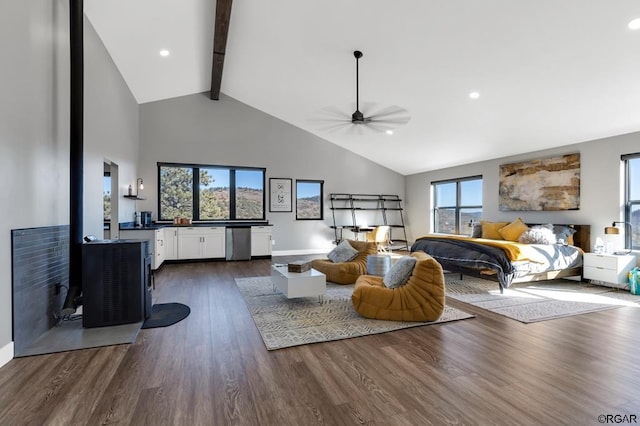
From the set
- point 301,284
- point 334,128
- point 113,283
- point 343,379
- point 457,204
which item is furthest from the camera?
point 457,204

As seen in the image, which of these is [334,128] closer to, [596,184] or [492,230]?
[492,230]

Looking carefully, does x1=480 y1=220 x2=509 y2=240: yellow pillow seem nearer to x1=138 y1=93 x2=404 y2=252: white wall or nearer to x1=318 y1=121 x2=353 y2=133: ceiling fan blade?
x1=138 y1=93 x2=404 y2=252: white wall

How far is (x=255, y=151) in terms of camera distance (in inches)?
321

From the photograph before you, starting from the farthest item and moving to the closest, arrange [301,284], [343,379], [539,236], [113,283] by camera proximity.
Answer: [539,236]
[301,284]
[113,283]
[343,379]

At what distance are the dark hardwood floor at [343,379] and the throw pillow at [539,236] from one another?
7.24ft

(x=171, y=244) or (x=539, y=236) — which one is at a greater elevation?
(x=539, y=236)

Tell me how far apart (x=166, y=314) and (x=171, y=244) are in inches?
147

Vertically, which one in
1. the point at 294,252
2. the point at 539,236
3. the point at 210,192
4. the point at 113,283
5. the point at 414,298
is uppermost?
the point at 210,192

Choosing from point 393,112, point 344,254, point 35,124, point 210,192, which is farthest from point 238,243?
point 35,124

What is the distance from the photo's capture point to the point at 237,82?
6984mm

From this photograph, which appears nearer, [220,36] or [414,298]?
[414,298]

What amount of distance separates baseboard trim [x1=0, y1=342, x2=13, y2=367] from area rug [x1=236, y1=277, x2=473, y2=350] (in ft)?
6.13

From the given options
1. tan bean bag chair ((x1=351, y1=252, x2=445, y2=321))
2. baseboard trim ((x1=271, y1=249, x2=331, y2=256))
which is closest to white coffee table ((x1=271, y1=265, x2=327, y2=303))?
→ tan bean bag chair ((x1=351, y1=252, x2=445, y2=321))

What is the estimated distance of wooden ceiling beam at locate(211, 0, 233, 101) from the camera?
4.14m
